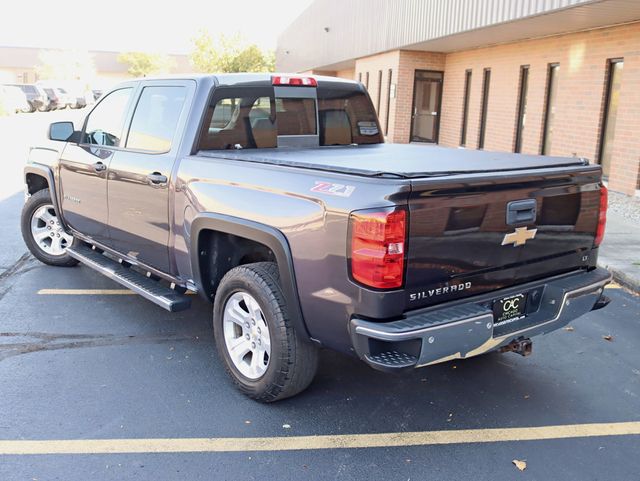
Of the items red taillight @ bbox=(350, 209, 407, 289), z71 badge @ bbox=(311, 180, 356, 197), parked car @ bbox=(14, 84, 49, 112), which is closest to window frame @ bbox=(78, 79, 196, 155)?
z71 badge @ bbox=(311, 180, 356, 197)

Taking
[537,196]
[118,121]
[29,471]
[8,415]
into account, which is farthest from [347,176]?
[118,121]

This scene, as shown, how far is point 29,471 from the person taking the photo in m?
3.36

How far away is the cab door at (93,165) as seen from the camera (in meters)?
5.62

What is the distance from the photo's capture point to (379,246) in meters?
3.25

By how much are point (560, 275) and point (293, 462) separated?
6.79ft

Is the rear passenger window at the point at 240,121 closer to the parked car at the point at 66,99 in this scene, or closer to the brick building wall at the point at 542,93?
the brick building wall at the point at 542,93

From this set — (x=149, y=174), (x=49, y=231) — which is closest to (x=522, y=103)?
(x=49, y=231)

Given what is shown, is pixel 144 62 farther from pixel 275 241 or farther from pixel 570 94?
pixel 275 241

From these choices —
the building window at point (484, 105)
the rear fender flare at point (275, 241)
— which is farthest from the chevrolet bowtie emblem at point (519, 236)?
the building window at point (484, 105)

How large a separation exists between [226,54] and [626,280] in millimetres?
57817

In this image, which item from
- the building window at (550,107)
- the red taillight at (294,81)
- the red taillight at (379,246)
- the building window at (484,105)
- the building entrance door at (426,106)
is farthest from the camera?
the building entrance door at (426,106)

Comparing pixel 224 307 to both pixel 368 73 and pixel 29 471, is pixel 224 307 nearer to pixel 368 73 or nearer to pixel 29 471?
pixel 29 471

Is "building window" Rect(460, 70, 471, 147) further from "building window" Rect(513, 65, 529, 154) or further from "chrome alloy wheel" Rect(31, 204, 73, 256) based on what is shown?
"chrome alloy wheel" Rect(31, 204, 73, 256)

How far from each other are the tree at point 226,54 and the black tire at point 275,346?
191 feet
